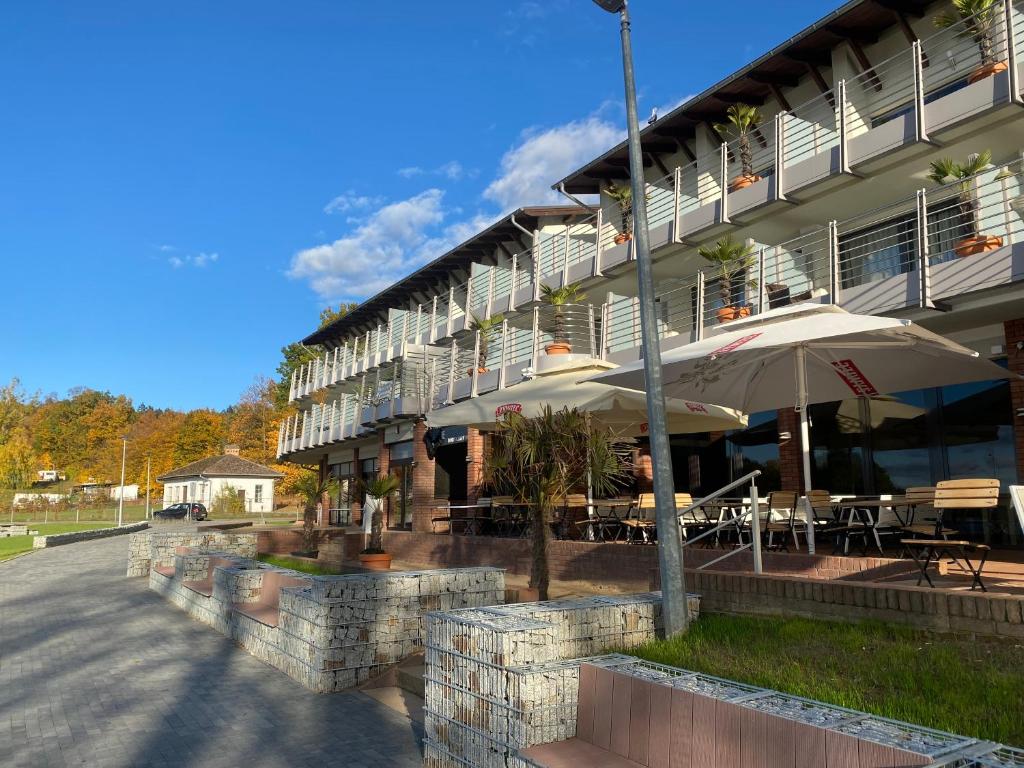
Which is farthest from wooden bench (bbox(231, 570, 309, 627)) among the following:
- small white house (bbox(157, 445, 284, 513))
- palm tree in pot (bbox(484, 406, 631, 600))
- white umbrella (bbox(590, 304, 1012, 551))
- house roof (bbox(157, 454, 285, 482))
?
house roof (bbox(157, 454, 285, 482))

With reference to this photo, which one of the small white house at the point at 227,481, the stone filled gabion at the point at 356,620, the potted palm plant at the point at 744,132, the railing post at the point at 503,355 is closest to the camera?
the stone filled gabion at the point at 356,620

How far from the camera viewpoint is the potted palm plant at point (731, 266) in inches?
547

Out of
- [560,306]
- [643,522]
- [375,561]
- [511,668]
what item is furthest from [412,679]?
[560,306]

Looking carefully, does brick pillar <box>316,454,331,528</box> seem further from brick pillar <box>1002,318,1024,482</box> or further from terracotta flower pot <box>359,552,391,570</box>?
brick pillar <box>1002,318,1024,482</box>

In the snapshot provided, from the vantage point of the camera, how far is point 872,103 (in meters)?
14.5

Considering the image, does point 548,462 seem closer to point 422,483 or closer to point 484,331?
point 484,331

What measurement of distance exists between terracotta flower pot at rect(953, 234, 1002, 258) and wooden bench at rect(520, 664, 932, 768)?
29.6ft

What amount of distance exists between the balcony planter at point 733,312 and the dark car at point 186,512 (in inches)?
1823

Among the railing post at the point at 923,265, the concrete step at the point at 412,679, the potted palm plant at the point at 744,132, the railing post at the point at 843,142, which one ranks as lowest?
the concrete step at the point at 412,679

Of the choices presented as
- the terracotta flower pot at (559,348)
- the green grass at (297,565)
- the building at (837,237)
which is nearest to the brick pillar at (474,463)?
the building at (837,237)

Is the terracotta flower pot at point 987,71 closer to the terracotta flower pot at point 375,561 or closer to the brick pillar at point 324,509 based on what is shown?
the terracotta flower pot at point 375,561

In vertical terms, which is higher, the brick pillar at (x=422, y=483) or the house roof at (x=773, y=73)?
the house roof at (x=773, y=73)

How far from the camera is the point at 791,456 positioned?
13.6 meters

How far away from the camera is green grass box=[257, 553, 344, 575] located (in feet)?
53.0
